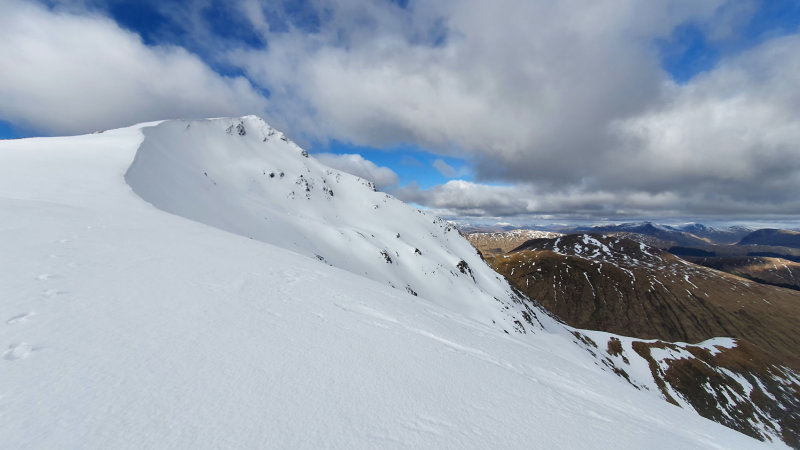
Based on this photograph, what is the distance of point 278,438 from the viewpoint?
4.30 metres

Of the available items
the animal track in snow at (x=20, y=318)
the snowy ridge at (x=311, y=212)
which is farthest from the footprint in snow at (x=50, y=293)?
the snowy ridge at (x=311, y=212)

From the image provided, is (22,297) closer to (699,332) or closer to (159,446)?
(159,446)

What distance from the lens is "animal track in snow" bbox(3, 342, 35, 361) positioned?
4.81 meters

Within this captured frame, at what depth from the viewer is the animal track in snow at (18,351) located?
481 centimetres

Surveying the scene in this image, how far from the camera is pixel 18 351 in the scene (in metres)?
4.94

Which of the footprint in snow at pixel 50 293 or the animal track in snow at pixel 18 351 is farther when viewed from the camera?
the footprint in snow at pixel 50 293

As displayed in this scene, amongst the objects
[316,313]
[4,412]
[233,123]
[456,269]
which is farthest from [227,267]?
[233,123]

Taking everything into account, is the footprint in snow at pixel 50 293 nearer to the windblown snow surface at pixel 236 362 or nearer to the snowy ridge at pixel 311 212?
the windblown snow surface at pixel 236 362

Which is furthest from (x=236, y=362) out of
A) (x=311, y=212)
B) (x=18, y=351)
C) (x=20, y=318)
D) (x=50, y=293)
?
(x=311, y=212)

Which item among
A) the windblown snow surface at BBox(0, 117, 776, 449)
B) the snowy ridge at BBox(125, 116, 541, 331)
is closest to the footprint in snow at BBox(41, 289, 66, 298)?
the windblown snow surface at BBox(0, 117, 776, 449)

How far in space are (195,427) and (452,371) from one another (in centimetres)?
572

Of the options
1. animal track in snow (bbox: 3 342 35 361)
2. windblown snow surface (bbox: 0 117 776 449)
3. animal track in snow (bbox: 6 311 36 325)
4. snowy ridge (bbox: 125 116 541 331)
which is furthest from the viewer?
snowy ridge (bbox: 125 116 541 331)

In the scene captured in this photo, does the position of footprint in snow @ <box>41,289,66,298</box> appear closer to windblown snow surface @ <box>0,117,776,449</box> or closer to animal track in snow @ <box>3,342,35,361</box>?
windblown snow surface @ <box>0,117,776,449</box>

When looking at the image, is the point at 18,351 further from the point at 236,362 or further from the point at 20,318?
the point at 236,362
